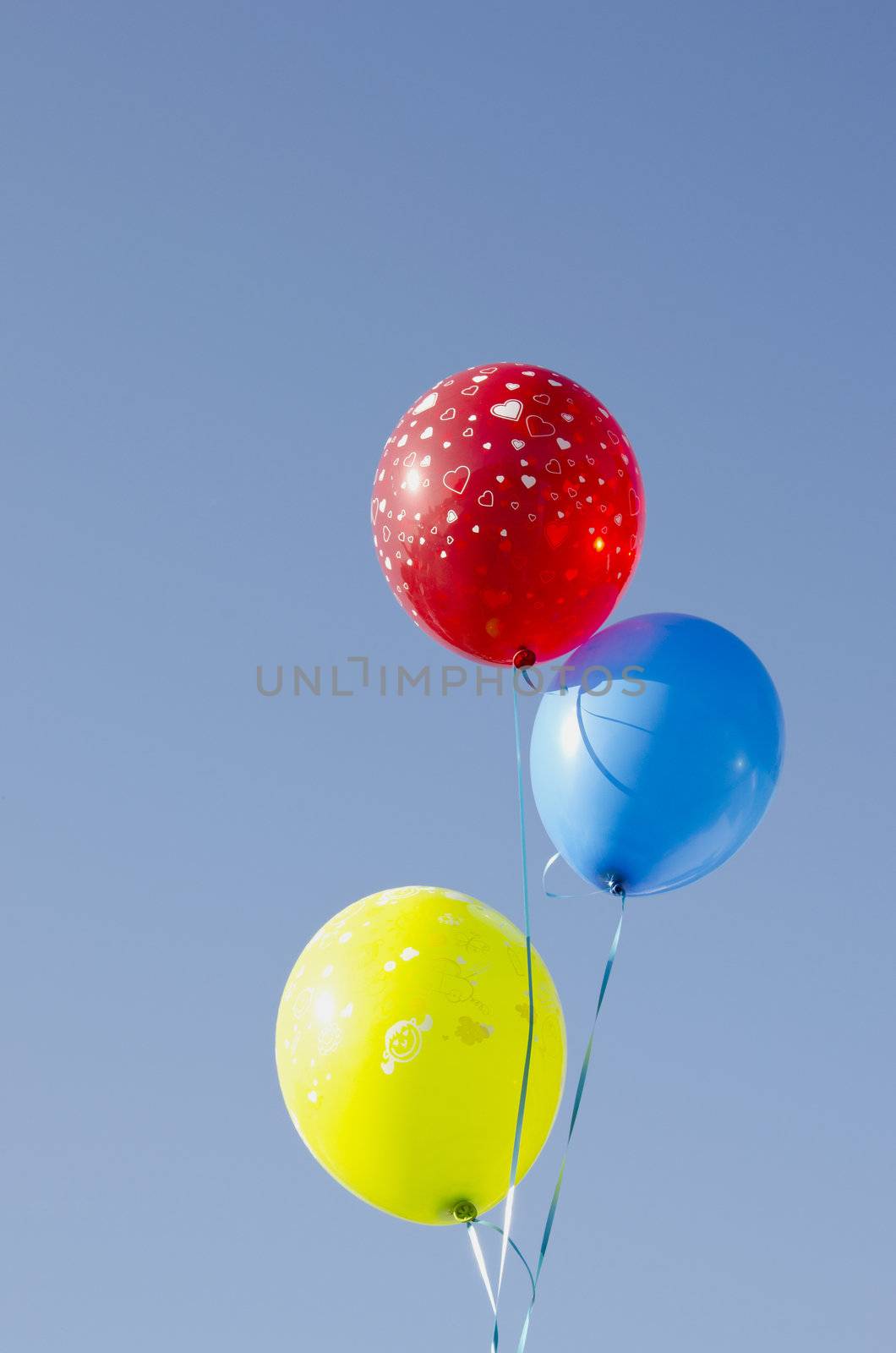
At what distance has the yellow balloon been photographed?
480cm

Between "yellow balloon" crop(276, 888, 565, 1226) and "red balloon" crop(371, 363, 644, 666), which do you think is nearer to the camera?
"yellow balloon" crop(276, 888, 565, 1226)

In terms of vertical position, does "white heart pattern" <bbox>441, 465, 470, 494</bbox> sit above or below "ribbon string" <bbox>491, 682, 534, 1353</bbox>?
above

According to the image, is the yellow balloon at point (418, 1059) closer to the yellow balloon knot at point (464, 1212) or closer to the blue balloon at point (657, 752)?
the yellow balloon knot at point (464, 1212)

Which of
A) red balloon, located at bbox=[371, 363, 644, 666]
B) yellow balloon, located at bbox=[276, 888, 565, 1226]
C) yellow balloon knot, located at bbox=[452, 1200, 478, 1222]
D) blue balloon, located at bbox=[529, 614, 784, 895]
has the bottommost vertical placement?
yellow balloon knot, located at bbox=[452, 1200, 478, 1222]

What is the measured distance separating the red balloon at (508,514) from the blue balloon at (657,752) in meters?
0.19

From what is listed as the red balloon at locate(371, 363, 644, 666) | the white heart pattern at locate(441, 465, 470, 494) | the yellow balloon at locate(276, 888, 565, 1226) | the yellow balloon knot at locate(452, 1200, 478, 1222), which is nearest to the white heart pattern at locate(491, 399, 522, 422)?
the red balloon at locate(371, 363, 644, 666)

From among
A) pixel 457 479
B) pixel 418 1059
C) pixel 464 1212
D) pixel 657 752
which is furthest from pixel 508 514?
pixel 464 1212

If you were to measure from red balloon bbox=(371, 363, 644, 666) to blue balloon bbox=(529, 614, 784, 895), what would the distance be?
0.61 feet

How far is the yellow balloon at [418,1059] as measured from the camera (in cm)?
480

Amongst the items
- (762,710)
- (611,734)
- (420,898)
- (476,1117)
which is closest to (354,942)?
(420,898)

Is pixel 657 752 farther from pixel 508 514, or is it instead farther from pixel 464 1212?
pixel 464 1212

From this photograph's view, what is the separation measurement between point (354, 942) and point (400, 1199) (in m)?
0.80

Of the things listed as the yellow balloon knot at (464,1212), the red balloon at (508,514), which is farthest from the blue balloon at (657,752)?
the yellow balloon knot at (464,1212)

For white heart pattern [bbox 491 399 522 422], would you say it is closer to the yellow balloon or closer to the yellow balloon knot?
the yellow balloon
